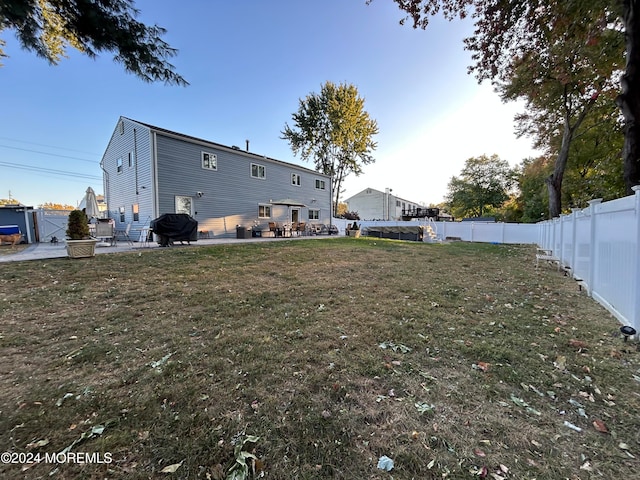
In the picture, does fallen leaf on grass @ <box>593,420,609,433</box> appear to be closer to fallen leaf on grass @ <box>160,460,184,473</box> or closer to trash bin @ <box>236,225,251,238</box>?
fallen leaf on grass @ <box>160,460,184,473</box>

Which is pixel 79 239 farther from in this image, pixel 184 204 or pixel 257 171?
pixel 257 171

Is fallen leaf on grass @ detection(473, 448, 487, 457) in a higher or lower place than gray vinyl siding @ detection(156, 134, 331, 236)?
lower

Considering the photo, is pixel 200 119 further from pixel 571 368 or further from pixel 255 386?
pixel 571 368

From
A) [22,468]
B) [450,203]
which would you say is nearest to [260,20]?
[22,468]

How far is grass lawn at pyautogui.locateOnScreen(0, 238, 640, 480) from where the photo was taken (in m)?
1.38

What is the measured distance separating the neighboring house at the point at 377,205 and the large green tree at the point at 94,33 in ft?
117

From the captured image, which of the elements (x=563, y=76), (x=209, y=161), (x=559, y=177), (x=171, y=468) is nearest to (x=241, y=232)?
(x=209, y=161)

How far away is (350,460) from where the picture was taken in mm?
1382

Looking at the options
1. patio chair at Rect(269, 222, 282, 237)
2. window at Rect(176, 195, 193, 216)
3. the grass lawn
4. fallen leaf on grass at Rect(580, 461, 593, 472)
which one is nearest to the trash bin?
patio chair at Rect(269, 222, 282, 237)

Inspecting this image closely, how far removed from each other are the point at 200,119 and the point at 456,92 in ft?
48.4

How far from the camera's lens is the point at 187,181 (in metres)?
13.2

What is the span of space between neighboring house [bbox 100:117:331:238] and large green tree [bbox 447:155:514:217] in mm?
30127

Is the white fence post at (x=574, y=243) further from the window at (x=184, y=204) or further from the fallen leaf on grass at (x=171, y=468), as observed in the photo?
the window at (x=184, y=204)

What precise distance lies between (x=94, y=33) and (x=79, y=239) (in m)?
5.77
